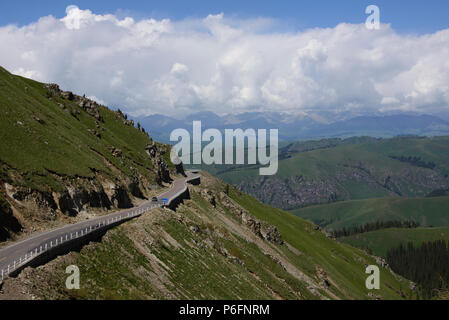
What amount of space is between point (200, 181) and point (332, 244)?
2672 inches

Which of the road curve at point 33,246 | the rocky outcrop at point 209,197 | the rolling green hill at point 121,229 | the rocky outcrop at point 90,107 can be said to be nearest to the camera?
the road curve at point 33,246

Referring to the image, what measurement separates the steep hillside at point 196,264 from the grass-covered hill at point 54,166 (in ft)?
37.1

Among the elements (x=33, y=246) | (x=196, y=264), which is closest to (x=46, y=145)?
(x=33, y=246)

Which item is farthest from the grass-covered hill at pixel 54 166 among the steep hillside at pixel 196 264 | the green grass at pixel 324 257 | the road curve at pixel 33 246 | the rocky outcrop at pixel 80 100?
the green grass at pixel 324 257

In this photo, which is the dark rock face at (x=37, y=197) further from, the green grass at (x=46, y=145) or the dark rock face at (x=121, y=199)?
the dark rock face at (x=121, y=199)

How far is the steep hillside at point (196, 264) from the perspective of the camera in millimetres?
34062

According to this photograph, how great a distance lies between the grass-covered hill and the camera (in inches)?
1977

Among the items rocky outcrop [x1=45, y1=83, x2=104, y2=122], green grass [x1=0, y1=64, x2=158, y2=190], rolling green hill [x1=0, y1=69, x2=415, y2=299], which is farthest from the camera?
rocky outcrop [x1=45, y1=83, x2=104, y2=122]

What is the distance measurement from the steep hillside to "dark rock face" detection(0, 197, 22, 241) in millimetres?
10278

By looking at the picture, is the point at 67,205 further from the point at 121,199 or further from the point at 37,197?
the point at 121,199

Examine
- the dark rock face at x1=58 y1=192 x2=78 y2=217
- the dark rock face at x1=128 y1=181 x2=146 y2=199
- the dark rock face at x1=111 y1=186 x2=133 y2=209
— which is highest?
the dark rock face at x1=128 y1=181 x2=146 y2=199

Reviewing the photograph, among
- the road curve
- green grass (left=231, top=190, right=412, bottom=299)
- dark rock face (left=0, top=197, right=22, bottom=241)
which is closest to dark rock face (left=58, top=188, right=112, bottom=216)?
the road curve

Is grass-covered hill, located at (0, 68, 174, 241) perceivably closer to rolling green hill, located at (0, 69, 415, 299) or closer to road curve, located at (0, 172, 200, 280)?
rolling green hill, located at (0, 69, 415, 299)
